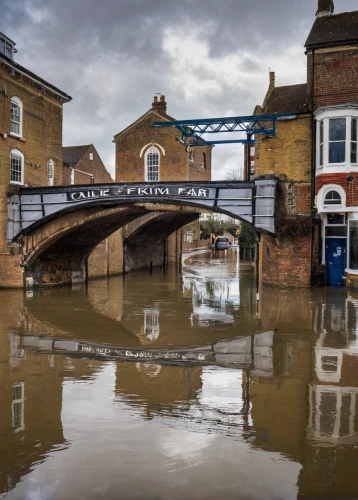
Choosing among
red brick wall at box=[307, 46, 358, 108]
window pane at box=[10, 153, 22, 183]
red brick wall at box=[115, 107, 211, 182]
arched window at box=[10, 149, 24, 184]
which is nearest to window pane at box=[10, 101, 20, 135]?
arched window at box=[10, 149, 24, 184]

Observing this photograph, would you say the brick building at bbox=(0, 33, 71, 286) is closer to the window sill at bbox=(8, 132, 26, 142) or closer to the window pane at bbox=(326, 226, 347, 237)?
the window sill at bbox=(8, 132, 26, 142)

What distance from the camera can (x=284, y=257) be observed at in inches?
726

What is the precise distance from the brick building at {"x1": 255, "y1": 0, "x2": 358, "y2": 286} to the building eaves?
34.0 ft

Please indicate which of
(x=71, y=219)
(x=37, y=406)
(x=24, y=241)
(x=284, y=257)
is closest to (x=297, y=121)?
(x=284, y=257)

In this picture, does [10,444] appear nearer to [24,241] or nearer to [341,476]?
[341,476]

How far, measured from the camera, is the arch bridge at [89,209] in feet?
57.6

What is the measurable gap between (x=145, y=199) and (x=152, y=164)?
11919 millimetres

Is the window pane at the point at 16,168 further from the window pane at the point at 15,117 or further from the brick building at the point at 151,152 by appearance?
the brick building at the point at 151,152

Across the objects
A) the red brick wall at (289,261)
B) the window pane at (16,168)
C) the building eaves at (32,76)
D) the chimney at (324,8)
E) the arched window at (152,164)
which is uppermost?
the chimney at (324,8)

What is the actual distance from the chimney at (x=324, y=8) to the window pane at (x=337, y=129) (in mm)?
5448

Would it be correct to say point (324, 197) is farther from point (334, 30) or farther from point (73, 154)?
point (73, 154)

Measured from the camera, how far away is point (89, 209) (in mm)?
19312

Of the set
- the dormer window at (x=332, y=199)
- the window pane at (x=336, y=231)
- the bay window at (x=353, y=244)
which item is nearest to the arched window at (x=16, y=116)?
the dormer window at (x=332, y=199)

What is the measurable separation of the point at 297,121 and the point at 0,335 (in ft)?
44.7
